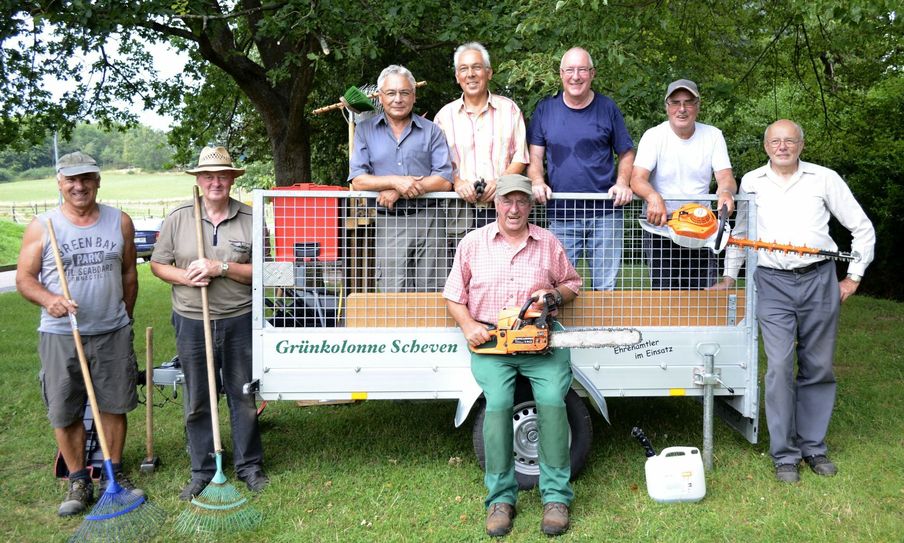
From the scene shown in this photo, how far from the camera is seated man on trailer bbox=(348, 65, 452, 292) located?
4.78m

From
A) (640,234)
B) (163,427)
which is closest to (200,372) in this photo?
(163,427)

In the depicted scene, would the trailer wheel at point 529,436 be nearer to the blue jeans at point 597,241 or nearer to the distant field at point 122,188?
the blue jeans at point 597,241

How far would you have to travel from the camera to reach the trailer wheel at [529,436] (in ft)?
16.0

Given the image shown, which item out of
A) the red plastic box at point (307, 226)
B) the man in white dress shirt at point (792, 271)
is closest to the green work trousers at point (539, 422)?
the red plastic box at point (307, 226)

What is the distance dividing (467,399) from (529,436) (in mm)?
457

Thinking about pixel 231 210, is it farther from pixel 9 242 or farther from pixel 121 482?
pixel 9 242

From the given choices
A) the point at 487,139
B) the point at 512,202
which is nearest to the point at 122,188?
the point at 487,139

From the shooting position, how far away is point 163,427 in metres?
6.36

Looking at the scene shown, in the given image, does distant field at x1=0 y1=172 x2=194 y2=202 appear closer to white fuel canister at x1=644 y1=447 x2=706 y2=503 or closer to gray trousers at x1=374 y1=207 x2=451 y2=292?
gray trousers at x1=374 y1=207 x2=451 y2=292

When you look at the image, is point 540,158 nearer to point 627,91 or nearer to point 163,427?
point 627,91

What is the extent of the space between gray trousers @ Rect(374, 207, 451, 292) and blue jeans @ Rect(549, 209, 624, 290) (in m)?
0.71

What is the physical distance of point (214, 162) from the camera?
15.9 ft

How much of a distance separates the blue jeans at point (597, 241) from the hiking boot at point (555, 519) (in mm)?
1352

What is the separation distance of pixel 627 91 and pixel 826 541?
4793 millimetres
